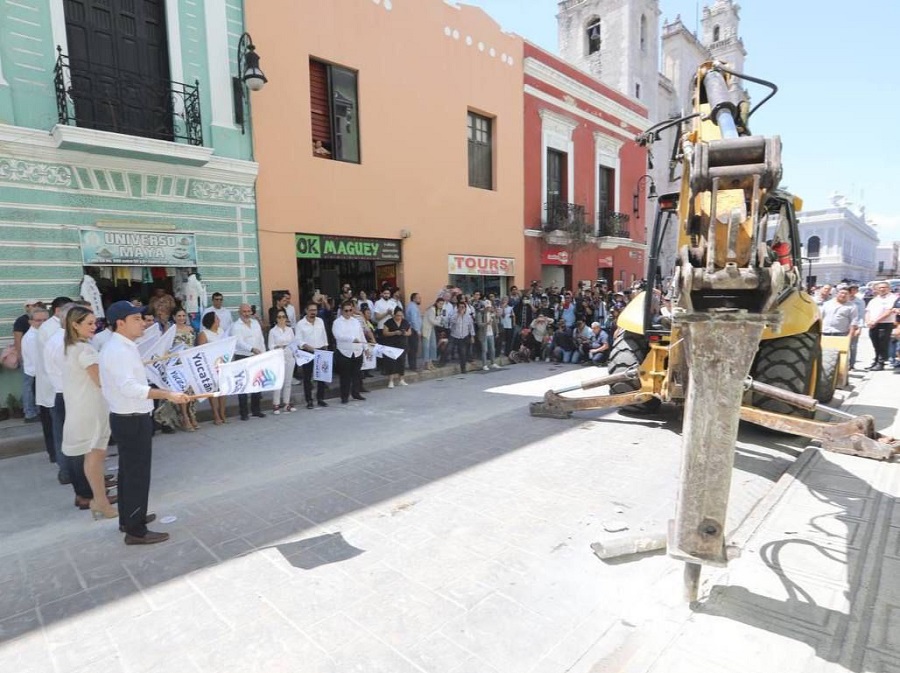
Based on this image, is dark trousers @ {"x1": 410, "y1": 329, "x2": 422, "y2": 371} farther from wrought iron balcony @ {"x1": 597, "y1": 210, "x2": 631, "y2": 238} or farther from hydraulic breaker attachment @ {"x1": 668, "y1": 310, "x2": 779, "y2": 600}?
wrought iron balcony @ {"x1": 597, "y1": 210, "x2": 631, "y2": 238}

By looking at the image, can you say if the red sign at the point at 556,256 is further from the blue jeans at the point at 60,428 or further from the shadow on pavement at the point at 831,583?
the blue jeans at the point at 60,428

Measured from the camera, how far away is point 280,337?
817 centimetres

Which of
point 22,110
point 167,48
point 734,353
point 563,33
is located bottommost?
point 734,353

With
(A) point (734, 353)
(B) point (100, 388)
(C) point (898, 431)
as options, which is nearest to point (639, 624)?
(A) point (734, 353)

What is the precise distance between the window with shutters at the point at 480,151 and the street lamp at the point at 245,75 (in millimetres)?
6858

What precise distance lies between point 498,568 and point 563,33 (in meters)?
31.4

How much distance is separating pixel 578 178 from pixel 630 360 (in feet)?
44.3

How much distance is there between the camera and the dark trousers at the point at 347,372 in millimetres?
8664

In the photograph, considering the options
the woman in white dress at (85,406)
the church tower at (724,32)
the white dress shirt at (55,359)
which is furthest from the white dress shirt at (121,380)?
the church tower at (724,32)

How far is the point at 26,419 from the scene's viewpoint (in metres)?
7.21

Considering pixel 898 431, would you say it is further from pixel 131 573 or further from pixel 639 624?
pixel 131 573

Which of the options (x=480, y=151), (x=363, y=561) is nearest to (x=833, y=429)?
(x=363, y=561)

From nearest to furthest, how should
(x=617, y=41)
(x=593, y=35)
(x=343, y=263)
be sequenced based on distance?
(x=343, y=263) < (x=617, y=41) < (x=593, y=35)

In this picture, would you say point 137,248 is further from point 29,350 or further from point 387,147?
point 387,147
